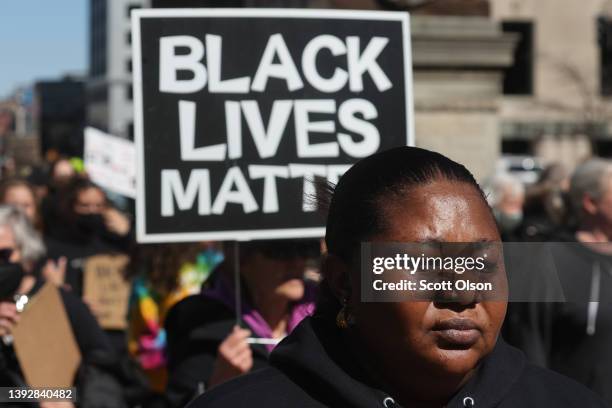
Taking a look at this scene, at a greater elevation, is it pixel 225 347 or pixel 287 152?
pixel 287 152

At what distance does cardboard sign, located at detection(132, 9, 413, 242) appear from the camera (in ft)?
14.1

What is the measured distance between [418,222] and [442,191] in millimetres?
89

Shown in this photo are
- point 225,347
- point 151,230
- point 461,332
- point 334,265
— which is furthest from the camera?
point 151,230

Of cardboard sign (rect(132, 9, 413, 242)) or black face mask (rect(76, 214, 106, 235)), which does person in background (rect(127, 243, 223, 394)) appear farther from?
black face mask (rect(76, 214, 106, 235))

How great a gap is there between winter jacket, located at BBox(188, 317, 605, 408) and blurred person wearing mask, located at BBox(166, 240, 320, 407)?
6.46 feet

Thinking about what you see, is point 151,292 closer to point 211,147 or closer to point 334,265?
point 211,147

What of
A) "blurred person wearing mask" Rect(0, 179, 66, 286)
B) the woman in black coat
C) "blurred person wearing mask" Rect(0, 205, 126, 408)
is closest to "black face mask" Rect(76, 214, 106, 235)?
"blurred person wearing mask" Rect(0, 179, 66, 286)

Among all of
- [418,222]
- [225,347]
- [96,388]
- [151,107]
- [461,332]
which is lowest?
[96,388]

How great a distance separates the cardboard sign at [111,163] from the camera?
420 inches

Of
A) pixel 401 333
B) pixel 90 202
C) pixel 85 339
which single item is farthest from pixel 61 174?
pixel 401 333

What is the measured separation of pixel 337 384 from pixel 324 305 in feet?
0.68

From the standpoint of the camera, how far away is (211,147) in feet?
14.2

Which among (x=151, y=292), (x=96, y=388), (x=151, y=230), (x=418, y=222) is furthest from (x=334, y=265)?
(x=151, y=292)

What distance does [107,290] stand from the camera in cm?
777
